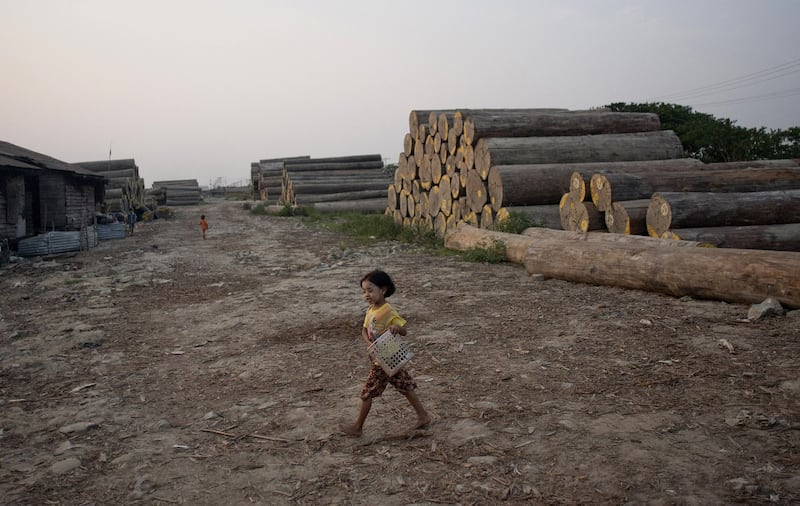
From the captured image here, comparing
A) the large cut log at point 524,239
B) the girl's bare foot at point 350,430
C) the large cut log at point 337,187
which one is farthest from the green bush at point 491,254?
the large cut log at point 337,187

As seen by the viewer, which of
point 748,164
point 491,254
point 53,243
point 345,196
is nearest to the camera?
point 491,254

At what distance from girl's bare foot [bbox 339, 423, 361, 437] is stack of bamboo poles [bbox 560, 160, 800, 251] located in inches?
239

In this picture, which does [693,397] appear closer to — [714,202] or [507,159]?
[714,202]

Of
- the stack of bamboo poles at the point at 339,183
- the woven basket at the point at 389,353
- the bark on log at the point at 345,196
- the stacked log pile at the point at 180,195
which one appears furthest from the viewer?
the stacked log pile at the point at 180,195

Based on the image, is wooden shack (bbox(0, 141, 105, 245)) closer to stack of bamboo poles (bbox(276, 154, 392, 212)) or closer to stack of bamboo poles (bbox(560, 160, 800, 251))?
stack of bamboo poles (bbox(276, 154, 392, 212))

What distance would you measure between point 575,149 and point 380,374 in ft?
30.4

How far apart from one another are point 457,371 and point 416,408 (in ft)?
3.34

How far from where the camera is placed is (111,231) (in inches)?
659

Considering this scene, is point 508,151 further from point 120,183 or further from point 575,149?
point 120,183

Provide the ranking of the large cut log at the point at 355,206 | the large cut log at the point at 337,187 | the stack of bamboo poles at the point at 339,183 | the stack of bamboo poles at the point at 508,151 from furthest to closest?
the large cut log at the point at 337,187 < the stack of bamboo poles at the point at 339,183 < the large cut log at the point at 355,206 < the stack of bamboo poles at the point at 508,151

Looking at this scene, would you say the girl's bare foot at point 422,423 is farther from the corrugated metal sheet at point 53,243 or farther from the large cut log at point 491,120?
the corrugated metal sheet at point 53,243

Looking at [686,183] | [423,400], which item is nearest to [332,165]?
[686,183]

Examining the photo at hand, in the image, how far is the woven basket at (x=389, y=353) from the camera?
322 cm

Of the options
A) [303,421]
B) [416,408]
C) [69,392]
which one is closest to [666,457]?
[416,408]
